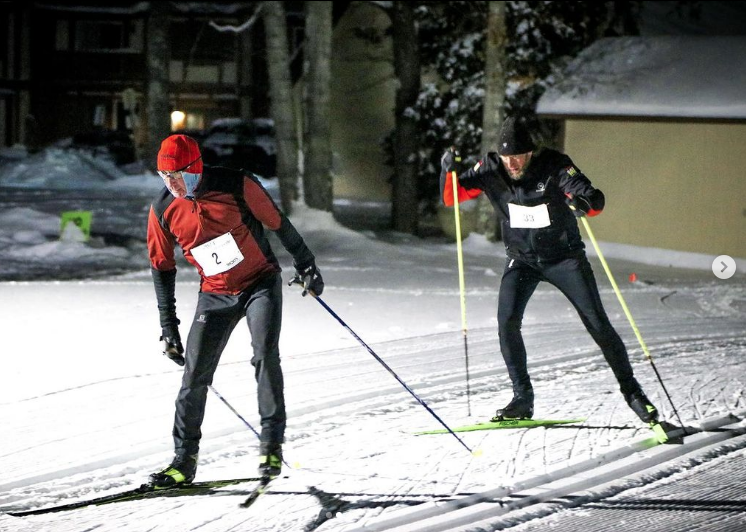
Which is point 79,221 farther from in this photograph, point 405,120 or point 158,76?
point 158,76

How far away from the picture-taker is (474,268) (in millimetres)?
15875

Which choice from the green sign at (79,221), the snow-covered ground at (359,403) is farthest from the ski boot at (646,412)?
the green sign at (79,221)

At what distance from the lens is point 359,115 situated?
3250cm

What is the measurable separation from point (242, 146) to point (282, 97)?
14777 millimetres

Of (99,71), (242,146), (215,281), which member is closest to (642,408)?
(215,281)

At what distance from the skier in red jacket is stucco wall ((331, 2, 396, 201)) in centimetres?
2580

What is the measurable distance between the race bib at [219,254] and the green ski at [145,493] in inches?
43.6

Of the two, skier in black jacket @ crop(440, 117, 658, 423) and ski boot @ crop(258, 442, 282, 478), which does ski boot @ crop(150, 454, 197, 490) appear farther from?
skier in black jacket @ crop(440, 117, 658, 423)

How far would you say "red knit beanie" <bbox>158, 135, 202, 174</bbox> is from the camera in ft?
18.2

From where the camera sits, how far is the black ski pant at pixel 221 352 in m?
5.78

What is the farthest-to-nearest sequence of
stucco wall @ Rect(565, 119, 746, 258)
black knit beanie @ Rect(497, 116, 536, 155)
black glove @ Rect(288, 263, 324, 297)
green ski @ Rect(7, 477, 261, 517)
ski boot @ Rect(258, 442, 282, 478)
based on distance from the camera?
stucco wall @ Rect(565, 119, 746, 258)
black knit beanie @ Rect(497, 116, 536, 155)
black glove @ Rect(288, 263, 324, 297)
ski boot @ Rect(258, 442, 282, 478)
green ski @ Rect(7, 477, 261, 517)

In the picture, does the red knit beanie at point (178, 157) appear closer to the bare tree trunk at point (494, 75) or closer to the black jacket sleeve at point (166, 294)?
the black jacket sleeve at point (166, 294)

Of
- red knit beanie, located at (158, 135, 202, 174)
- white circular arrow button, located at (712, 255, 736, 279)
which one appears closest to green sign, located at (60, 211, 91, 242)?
white circular arrow button, located at (712, 255, 736, 279)

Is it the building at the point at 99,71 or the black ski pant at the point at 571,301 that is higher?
the building at the point at 99,71
